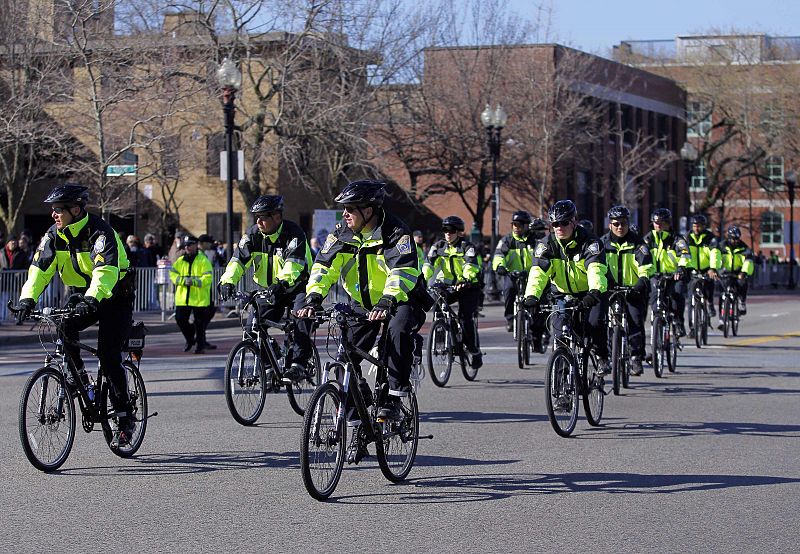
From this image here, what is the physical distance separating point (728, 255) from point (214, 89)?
15410 mm

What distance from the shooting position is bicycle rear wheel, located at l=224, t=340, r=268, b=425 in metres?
11.4

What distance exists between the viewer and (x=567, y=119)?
155 feet

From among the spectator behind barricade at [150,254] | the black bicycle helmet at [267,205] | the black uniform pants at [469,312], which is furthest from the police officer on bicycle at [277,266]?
the spectator behind barricade at [150,254]

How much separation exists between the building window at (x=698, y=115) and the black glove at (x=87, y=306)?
58195 millimetres

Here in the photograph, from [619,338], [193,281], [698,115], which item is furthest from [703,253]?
[698,115]

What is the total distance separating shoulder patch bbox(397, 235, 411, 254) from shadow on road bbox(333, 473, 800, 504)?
4.96ft

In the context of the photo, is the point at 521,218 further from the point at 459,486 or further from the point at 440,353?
the point at 459,486

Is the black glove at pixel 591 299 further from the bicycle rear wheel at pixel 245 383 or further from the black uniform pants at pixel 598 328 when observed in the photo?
the bicycle rear wheel at pixel 245 383

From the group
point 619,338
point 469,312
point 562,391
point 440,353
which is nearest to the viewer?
point 562,391

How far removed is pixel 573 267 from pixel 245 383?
3061 mm

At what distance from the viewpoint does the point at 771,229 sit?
77438mm

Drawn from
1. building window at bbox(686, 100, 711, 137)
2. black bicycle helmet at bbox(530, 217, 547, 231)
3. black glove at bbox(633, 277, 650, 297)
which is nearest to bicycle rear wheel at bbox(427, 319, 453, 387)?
black glove at bbox(633, 277, 650, 297)

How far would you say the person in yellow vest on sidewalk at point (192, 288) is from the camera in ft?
64.5

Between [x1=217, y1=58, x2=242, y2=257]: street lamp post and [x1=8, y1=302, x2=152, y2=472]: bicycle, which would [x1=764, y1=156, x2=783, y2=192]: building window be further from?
[x1=8, y1=302, x2=152, y2=472]: bicycle
